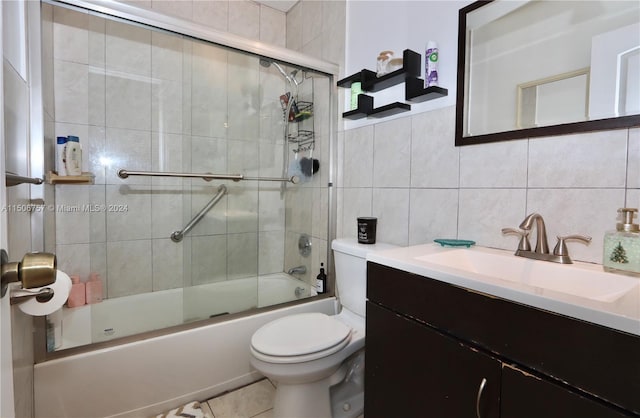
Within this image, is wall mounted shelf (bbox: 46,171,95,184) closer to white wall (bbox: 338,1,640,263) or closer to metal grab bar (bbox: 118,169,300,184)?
metal grab bar (bbox: 118,169,300,184)

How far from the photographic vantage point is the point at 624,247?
0.85 meters

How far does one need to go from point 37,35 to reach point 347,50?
146 cm

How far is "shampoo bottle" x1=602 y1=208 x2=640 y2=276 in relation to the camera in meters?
0.83

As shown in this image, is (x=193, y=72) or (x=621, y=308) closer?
(x=621, y=308)

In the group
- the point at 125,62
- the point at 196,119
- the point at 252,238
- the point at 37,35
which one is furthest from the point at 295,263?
the point at 37,35

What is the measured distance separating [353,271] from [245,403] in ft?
2.73

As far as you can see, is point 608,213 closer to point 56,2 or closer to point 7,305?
point 7,305

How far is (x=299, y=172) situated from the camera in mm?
2066

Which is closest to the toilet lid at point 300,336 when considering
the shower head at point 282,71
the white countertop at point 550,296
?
the white countertop at point 550,296

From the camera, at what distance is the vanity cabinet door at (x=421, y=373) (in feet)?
2.56

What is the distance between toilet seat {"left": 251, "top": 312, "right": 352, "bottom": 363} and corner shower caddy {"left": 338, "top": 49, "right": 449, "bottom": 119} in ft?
3.41

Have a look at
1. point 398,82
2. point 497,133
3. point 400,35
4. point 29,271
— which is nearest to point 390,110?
point 398,82

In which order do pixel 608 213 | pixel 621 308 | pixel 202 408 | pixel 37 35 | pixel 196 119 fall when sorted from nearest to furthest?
pixel 621 308
pixel 608 213
pixel 37 35
pixel 202 408
pixel 196 119

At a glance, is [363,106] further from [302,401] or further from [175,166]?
[302,401]
